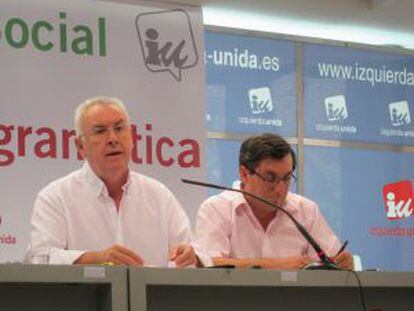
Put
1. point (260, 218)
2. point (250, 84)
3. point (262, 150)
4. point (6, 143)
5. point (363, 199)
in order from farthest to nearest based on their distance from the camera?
point (363, 199) < point (250, 84) < point (6, 143) < point (260, 218) < point (262, 150)

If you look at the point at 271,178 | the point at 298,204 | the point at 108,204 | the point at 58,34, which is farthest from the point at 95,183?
the point at 58,34

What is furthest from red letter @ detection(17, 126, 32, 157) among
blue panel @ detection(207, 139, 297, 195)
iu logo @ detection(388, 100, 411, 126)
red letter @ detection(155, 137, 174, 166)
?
iu logo @ detection(388, 100, 411, 126)

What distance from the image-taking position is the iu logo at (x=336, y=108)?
6.13 meters

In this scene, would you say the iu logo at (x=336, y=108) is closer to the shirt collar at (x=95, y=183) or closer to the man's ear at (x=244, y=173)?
the man's ear at (x=244, y=173)

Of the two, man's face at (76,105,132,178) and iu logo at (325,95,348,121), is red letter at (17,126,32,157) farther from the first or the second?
iu logo at (325,95,348,121)

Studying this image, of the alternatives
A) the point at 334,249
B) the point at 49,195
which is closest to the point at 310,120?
the point at 334,249

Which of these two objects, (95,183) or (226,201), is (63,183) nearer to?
(95,183)

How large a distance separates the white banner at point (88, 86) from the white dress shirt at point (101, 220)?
4.90 ft

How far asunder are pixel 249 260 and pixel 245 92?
9.74 ft

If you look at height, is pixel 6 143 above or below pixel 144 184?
above

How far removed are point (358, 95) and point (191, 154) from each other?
1.84m

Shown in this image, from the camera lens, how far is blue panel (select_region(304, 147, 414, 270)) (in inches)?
236

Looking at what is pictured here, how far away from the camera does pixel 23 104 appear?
4.66 metres

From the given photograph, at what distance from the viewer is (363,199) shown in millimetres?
6129
